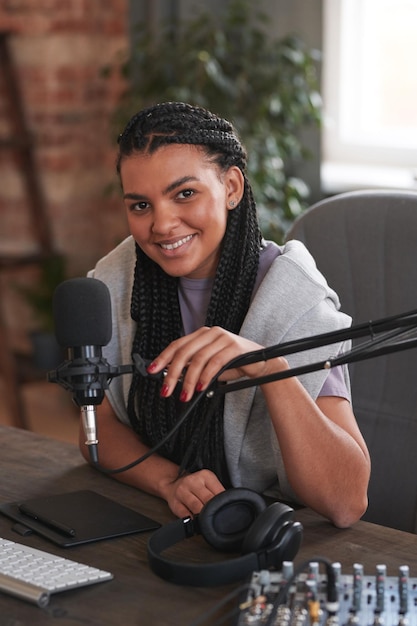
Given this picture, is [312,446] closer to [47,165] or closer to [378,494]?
[378,494]

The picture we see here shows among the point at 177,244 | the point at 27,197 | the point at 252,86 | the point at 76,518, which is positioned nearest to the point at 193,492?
the point at 76,518

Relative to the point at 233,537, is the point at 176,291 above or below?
above

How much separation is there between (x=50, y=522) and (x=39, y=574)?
0.18 m

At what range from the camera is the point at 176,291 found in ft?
5.78

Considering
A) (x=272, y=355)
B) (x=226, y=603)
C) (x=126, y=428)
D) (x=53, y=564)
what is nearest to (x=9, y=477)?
(x=126, y=428)

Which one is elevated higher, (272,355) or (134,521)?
(272,355)

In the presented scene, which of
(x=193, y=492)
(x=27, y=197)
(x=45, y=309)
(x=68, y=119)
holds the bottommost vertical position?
(x=45, y=309)

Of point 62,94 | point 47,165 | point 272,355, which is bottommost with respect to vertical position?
point 47,165

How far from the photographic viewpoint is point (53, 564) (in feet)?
4.22

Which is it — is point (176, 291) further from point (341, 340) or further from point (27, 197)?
point (27, 197)

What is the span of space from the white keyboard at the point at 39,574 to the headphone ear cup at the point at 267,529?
0.57 feet

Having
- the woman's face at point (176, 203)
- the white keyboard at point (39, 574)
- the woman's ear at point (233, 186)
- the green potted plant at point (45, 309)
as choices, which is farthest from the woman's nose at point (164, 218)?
the green potted plant at point (45, 309)

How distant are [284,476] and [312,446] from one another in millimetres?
105

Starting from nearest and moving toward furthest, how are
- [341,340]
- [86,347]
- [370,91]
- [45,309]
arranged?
[341,340]
[86,347]
[370,91]
[45,309]
